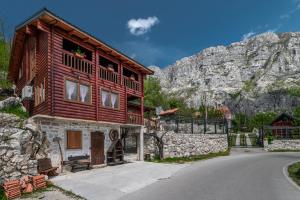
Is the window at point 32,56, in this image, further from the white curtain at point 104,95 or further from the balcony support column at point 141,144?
the balcony support column at point 141,144

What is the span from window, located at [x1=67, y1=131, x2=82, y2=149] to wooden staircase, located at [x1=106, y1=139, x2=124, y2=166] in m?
3.07

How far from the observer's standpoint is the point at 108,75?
22703 millimetres

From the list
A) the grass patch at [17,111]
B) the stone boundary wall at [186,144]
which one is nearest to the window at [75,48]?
the grass patch at [17,111]

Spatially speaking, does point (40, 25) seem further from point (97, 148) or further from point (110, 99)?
point (97, 148)

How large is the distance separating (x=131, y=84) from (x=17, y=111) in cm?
1004

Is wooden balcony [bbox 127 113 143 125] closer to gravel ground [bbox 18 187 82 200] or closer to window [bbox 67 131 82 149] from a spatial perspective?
window [bbox 67 131 82 149]

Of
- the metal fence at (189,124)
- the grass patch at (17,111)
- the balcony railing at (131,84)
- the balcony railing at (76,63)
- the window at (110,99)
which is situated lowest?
the metal fence at (189,124)

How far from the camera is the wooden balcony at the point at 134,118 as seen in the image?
24594 millimetres

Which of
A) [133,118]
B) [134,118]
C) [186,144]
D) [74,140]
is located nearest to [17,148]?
[74,140]

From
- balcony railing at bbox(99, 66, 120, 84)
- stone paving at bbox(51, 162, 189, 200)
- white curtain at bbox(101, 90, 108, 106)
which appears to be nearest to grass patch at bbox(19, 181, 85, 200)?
stone paving at bbox(51, 162, 189, 200)

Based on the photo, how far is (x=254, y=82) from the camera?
13225 centimetres

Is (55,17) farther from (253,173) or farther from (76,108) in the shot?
(253,173)

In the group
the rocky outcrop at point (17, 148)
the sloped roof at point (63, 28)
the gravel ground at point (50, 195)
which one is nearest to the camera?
the gravel ground at point (50, 195)

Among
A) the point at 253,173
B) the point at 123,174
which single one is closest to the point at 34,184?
the point at 123,174
